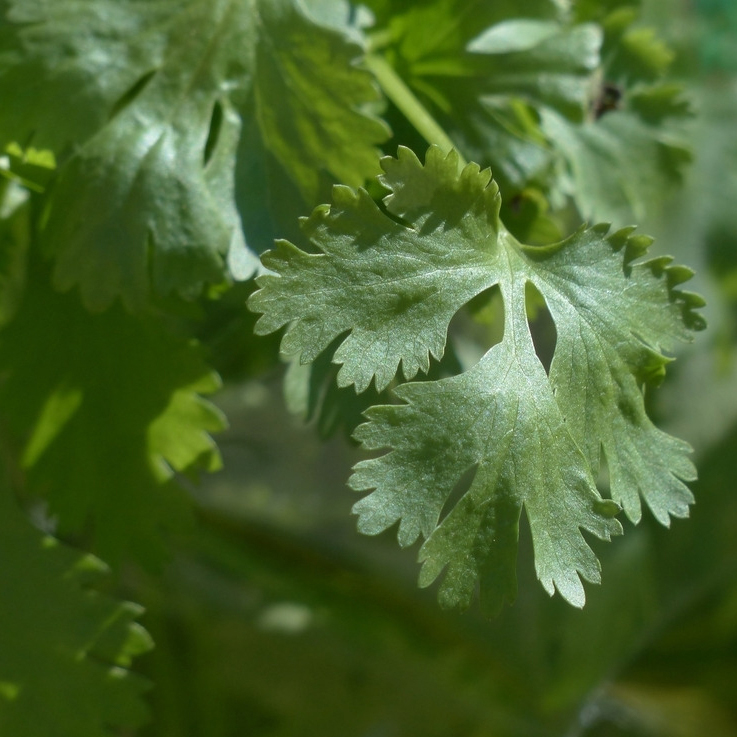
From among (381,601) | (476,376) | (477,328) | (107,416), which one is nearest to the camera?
(476,376)

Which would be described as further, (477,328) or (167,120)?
(477,328)

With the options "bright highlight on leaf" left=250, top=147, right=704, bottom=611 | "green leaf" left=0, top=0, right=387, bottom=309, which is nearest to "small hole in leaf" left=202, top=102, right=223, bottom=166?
"green leaf" left=0, top=0, right=387, bottom=309

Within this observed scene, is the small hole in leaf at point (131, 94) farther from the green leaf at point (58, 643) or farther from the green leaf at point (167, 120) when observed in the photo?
the green leaf at point (58, 643)

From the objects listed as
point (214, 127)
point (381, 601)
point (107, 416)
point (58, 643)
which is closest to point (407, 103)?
point (214, 127)

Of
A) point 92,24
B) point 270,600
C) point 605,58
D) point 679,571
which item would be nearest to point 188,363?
point 92,24

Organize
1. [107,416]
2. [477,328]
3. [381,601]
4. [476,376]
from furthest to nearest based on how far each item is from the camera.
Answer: [381,601]
[477,328]
[107,416]
[476,376]

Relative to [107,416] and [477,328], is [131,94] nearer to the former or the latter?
[107,416]

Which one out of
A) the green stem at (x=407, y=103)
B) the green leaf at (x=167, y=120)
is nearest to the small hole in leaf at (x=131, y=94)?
the green leaf at (x=167, y=120)
